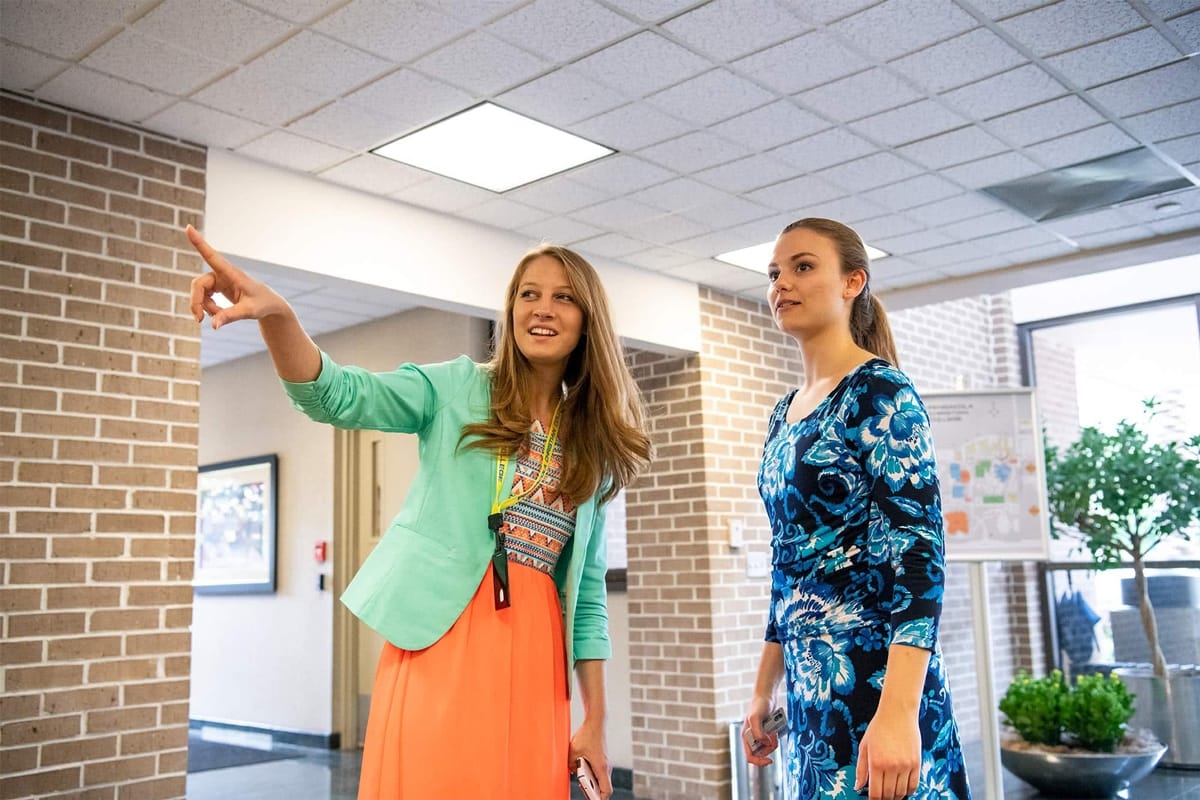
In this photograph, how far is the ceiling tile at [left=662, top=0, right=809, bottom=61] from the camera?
307 centimetres

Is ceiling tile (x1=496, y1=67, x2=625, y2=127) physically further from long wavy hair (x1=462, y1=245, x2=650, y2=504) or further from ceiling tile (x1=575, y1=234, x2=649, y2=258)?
long wavy hair (x1=462, y1=245, x2=650, y2=504)

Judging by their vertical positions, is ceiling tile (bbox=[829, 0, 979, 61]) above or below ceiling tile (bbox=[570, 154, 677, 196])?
above

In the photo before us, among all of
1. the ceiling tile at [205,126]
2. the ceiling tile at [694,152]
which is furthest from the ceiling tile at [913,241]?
the ceiling tile at [205,126]

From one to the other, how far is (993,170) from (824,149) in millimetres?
866

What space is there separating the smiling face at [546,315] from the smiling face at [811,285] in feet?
1.23

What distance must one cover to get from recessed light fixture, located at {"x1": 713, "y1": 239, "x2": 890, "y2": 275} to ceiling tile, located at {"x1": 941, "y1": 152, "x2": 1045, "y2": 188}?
37.2 inches

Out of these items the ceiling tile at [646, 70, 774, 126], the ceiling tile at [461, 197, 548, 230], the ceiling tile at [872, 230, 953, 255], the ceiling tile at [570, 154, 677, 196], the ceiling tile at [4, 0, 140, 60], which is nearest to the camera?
the ceiling tile at [4, 0, 140, 60]

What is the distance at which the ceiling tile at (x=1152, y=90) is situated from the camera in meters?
3.64

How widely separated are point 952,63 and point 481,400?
2.58 metres

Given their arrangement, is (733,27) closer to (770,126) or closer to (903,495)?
(770,126)

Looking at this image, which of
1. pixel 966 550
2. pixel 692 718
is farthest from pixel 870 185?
pixel 692 718

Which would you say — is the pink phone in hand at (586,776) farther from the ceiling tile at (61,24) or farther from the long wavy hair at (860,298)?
the ceiling tile at (61,24)

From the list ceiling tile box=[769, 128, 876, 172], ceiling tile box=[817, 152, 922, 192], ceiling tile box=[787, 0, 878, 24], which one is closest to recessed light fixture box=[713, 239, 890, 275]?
ceiling tile box=[817, 152, 922, 192]

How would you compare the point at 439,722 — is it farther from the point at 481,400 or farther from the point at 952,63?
the point at 952,63
